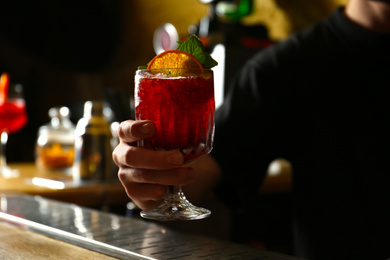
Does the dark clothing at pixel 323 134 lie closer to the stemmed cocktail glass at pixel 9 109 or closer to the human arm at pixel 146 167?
the human arm at pixel 146 167

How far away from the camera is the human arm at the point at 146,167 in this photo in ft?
3.16

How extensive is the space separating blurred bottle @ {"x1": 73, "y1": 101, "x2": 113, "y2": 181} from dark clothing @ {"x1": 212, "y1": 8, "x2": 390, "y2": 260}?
0.73m

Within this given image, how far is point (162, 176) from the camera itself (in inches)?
39.4

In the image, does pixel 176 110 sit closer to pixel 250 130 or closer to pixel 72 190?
pixel 250 130

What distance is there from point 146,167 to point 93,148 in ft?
4.48

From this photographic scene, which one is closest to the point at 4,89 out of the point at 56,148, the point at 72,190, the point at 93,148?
→ the point at 56,148

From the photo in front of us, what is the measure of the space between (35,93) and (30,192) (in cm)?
312

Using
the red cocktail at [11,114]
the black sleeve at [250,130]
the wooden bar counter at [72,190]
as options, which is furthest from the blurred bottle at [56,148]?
the black sleeve at [250,130]

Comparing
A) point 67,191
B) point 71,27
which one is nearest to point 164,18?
point 71,27

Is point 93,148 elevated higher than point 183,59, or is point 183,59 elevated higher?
point 183,59

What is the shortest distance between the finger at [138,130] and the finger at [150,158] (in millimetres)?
26

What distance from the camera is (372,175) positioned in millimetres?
1639

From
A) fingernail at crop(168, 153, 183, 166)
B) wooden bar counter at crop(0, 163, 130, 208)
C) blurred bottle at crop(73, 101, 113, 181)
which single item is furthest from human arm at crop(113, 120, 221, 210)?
blurred bottle at crop(73, 101, 113, 181)

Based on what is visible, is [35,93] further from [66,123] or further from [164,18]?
[66,123]
